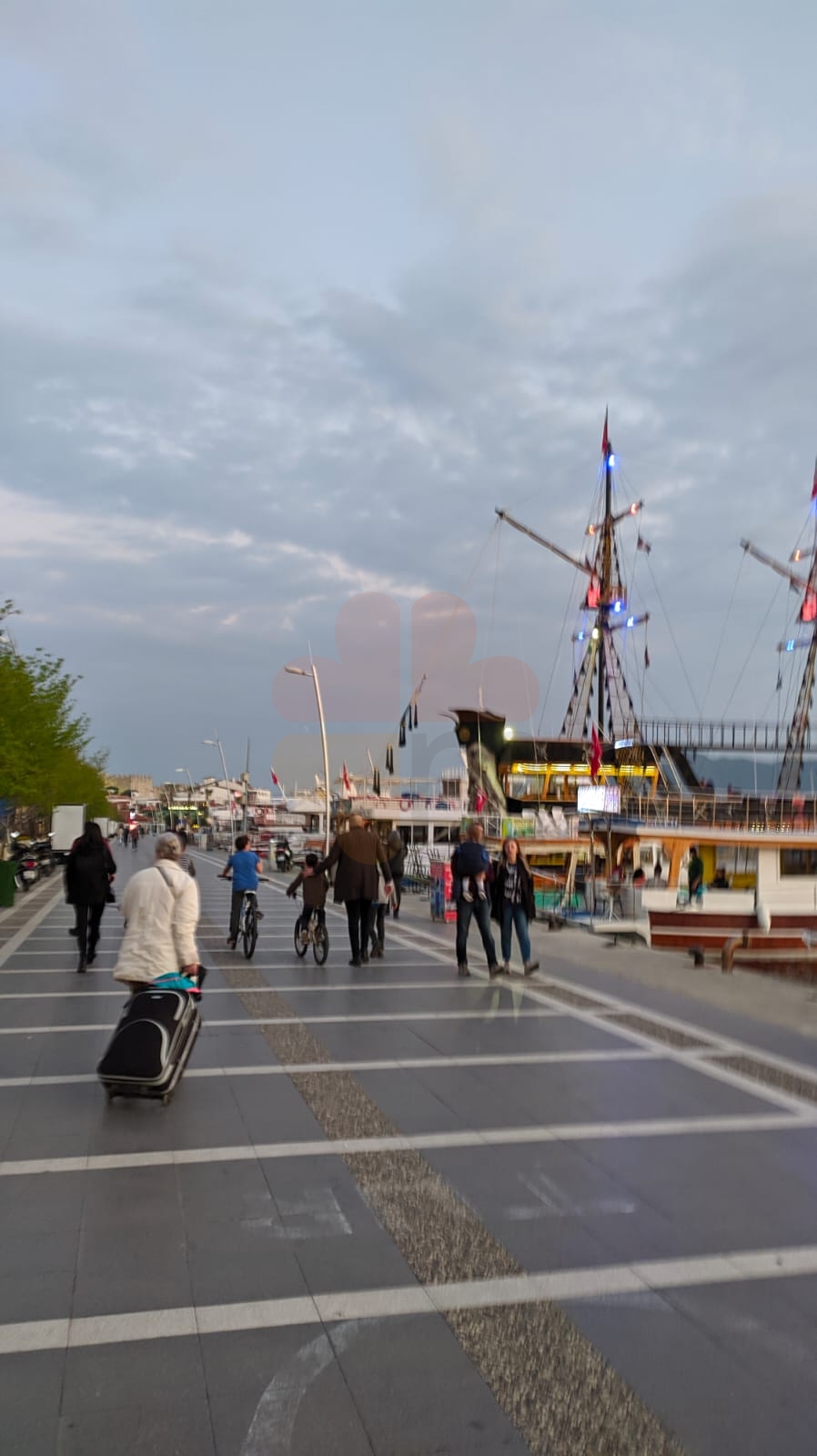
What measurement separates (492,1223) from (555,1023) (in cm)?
465

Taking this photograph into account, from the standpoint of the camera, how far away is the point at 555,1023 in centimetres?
912

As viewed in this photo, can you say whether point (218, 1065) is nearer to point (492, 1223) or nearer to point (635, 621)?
point (492, 1223)

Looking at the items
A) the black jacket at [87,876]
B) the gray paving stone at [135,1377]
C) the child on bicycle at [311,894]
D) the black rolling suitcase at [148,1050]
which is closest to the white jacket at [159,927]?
the black rolling suitcase at [148,1050]

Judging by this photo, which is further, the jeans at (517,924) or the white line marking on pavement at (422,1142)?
the jeans at (517,924)

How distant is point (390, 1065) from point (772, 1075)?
270 centimetres

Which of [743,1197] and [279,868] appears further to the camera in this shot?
[279,868]

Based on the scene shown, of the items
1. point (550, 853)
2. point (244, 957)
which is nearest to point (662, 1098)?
point (244, 957)

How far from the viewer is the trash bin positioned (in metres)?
19.9

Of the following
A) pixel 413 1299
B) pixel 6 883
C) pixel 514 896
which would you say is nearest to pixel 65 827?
pixel 6 883

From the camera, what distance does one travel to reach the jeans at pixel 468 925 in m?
11.7

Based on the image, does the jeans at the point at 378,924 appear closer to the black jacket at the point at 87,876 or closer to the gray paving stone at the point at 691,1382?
the black jacket at the point at 87,876

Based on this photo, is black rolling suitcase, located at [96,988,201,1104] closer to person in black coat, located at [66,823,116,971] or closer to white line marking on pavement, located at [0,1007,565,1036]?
white line marking on pavement, located at [0,1007,565,1036]

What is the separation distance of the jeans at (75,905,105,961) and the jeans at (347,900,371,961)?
292 centimetres

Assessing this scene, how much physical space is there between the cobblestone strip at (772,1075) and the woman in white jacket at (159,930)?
12.9 ft
